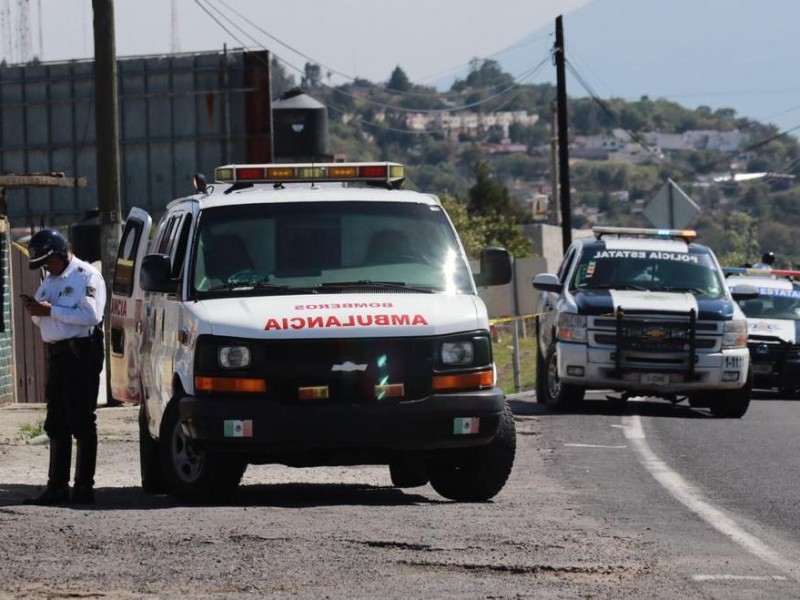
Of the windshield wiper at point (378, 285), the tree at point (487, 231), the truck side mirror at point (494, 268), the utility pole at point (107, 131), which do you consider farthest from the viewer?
the tree at point (487, 231)

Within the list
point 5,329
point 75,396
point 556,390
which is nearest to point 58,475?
point 75,396

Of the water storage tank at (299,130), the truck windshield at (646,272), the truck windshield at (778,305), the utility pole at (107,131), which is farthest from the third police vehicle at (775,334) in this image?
the water storage tank at (299,130)

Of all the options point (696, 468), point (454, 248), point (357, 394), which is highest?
point (454, 248)

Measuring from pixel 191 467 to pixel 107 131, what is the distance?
39.6 ft

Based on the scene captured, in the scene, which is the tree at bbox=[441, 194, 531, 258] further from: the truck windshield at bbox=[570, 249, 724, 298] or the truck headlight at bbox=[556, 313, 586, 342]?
the truck headlight at bbox=[556, 313, 586, 342]

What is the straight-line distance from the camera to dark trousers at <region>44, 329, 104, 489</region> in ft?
38.7

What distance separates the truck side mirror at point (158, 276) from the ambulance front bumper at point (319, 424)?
37.3 inches

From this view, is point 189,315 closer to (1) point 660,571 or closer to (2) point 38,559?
(2) point 38,559

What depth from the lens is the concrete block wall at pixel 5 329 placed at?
77.6 feet

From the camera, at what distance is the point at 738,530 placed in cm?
1052

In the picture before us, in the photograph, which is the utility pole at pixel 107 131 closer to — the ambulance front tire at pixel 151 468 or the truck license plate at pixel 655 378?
the truck license plate at pixel 655 378

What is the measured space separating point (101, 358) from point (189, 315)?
1041 millimetres

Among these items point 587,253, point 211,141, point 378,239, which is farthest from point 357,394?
point 211,141

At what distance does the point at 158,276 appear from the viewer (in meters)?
11.6
